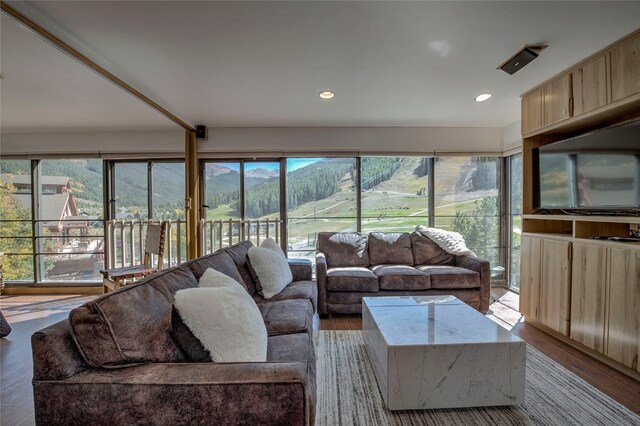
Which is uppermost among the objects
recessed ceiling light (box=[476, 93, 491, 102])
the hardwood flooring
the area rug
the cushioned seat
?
recessed ceiling light (box=[476, 93, 491, 102])

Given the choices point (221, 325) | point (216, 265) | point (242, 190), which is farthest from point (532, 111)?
point (242, 190)

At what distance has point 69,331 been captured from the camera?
105 centimetres

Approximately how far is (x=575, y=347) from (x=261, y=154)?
3.94 meters

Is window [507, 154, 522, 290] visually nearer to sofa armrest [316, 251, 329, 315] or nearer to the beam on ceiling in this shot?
sofa armrest [316, 251, 329, 315]

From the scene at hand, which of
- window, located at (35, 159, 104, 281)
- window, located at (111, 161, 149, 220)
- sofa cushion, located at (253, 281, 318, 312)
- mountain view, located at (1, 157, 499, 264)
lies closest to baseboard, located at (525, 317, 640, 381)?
mountain view, located at (1, 157, 499, 264)

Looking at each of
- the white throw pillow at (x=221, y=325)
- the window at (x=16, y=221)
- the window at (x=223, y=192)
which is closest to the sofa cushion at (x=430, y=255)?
the window at (x=223, y=192)

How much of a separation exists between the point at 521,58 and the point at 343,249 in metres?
2.50

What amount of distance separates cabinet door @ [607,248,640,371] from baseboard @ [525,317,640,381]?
0.06 metres

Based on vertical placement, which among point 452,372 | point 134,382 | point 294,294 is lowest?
point 452,372

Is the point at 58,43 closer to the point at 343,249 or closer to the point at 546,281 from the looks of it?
the point at 343,249

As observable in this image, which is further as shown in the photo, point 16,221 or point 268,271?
point 16,221

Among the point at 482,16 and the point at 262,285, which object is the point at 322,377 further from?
the point at 482,16

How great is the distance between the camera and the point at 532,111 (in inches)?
119

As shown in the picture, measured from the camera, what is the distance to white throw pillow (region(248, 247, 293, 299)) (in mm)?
2498
